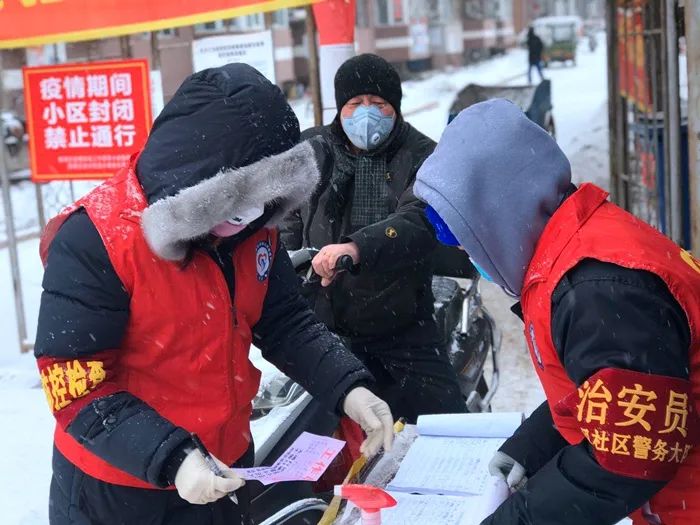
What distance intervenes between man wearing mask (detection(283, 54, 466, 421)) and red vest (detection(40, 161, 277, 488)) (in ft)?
3.51

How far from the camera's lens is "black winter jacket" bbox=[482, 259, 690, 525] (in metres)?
1.31

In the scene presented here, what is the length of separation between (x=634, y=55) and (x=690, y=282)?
5663 mm

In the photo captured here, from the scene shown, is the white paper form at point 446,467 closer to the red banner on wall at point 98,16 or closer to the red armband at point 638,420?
the red armband at point 638,420

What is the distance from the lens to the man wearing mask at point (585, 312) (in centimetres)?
132

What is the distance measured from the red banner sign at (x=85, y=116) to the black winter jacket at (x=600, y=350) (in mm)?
4358

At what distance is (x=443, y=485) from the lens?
78.4 inches

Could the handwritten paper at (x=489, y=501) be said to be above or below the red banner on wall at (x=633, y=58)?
below

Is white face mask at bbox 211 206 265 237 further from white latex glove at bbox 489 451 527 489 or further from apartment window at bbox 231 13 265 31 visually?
apartment window at bbox 231 13 265 31

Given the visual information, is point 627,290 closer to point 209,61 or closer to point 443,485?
point 443,485

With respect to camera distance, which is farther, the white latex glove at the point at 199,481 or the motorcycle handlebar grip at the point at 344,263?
the motorcycle handlebar grip at the point at 344,263

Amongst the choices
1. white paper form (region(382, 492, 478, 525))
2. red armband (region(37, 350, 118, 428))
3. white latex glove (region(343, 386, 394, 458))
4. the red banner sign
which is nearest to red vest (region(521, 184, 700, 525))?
white paper form (region(382, 492, 478, 525))

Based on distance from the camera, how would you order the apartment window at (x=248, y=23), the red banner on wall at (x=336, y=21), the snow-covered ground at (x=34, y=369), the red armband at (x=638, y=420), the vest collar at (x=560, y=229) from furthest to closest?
the apartment window at (x=248, y=23)
the red banner on wall at (x=336, y=21)
the snow-covered ground at (x=34, y=369)
the vest collar at (x=560, y=229)
the red armband at (x=638, y=420)

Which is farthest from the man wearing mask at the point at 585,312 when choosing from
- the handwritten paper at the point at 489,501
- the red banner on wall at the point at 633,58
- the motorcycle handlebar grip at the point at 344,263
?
Result: the red banner on wall at the point at 633,58

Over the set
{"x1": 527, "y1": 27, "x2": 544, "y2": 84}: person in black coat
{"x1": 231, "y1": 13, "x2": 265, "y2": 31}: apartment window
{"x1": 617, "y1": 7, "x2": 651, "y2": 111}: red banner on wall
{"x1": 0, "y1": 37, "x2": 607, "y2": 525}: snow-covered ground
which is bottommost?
{"x1": 0, "y1": 37, "x2": 607, "y2": 525}: snow-covered ground
